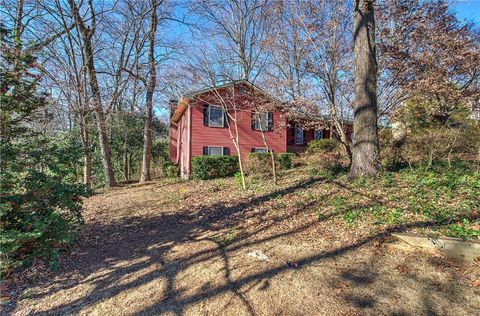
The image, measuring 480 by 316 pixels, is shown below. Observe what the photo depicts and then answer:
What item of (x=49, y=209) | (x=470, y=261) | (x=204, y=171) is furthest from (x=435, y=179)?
(x=204, y=171)

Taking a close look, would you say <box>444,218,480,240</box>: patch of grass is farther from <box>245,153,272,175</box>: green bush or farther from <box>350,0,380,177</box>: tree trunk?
<box>245,153,272,175</box>: green bush

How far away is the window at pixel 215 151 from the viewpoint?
1468 cm

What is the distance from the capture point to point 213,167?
41.2ft

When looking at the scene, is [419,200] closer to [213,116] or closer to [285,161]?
[285,161]

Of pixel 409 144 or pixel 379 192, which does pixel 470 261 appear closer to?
pixel 379 192

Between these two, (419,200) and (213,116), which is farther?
(213,116)

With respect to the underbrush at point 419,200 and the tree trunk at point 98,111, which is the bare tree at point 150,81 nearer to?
the tree trunk at point 98,111

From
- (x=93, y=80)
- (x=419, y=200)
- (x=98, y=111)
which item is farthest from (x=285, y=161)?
(x=93, y=80)

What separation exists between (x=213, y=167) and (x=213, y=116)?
11.9 ft

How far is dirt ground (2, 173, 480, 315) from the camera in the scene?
8.58ft

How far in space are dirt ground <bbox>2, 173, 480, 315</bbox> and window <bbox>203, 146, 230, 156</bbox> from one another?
954 cm

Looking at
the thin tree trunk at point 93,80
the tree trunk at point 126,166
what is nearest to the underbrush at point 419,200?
the thin tree trunk at point 93,80

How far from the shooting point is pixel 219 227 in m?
5.13

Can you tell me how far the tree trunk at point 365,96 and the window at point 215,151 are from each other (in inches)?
366
